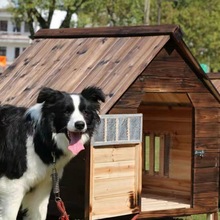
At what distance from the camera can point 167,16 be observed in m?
42.5

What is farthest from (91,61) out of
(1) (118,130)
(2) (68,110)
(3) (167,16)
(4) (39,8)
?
(3) (167,16)

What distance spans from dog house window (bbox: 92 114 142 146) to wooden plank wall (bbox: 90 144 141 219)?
3.4 inches

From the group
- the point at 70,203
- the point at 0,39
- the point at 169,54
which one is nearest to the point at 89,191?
the point at 70,203

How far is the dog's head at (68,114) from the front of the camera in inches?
287

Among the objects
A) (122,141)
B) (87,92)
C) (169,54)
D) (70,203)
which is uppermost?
(169,54)

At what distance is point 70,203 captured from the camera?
8.65 metres

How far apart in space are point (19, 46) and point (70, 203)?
7337cm

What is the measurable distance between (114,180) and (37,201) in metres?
1.10

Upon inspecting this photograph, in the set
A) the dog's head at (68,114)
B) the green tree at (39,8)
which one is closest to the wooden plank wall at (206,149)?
the dog's head at (68,114)

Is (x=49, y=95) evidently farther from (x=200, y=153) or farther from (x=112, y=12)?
(x=112, y=12)

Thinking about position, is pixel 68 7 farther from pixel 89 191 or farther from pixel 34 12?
pixel 89 191

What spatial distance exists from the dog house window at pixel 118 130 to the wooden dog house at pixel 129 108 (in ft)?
0.04

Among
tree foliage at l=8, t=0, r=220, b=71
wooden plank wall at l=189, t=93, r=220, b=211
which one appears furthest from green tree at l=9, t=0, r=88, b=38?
wooden plank wall at l=189, t=93, r=220, b=211

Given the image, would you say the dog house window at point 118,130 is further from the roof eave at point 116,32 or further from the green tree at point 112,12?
the green tree at point 112,12
